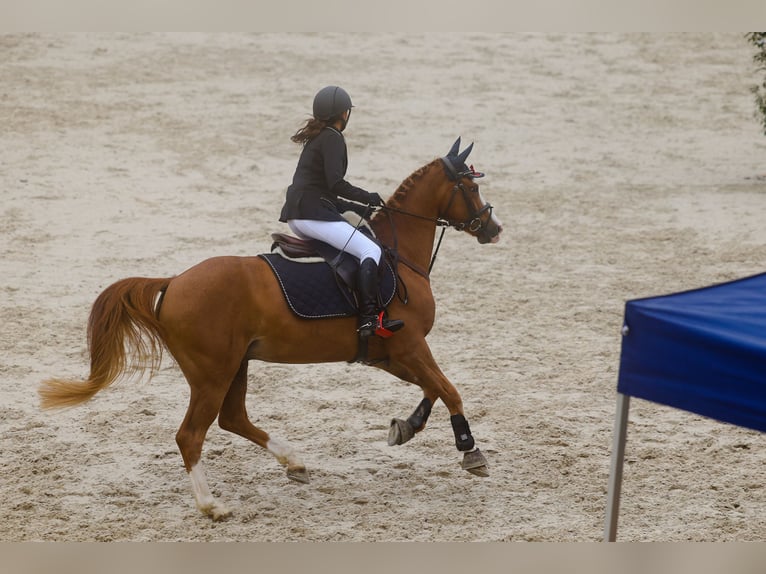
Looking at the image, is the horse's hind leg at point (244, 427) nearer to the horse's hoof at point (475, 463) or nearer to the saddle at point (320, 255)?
the saddle at point (320, 255)

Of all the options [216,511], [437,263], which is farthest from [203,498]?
[437,263]

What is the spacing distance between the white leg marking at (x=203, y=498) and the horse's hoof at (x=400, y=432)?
1312 millimetres

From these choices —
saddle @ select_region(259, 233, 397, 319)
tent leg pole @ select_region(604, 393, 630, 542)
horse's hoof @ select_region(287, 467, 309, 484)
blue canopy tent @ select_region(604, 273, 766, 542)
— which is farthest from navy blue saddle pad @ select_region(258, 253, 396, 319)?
blue canopy tent @ select_region(604, 273, 766, 542)

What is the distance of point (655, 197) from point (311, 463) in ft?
29.6

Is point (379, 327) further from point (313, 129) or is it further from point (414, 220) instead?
point (313, 129)

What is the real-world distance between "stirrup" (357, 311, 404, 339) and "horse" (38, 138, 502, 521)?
3.4 inches

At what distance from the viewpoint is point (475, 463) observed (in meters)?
7.76

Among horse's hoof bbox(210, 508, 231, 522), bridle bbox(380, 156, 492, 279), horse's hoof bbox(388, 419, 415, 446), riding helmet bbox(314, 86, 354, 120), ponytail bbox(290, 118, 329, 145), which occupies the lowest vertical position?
horse's hoof bbox(210, 508, 231, 522)

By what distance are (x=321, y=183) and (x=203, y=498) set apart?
2281mm

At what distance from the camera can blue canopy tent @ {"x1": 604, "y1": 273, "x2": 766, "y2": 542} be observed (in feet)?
16.8

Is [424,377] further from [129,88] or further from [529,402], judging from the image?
[129,88]

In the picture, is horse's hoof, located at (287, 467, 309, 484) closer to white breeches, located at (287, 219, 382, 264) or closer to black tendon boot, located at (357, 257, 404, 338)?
black tendon boot, located at (357, 257, 404, 338)

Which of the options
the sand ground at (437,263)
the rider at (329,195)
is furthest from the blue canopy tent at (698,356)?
the rider at (329,195)

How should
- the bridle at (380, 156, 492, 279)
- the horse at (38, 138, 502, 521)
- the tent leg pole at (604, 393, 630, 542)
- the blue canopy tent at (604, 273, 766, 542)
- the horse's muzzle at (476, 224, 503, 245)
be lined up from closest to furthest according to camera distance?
the blue canopy tent at (604, 273, 766, 542) < the tent leg pole at (604, 393, 630, 542) < the horse at (38, 138, 502, 521) < the bridle at (380, 156, 492, 279) < the horse's muzzle at (476, 224, 503, 245)
